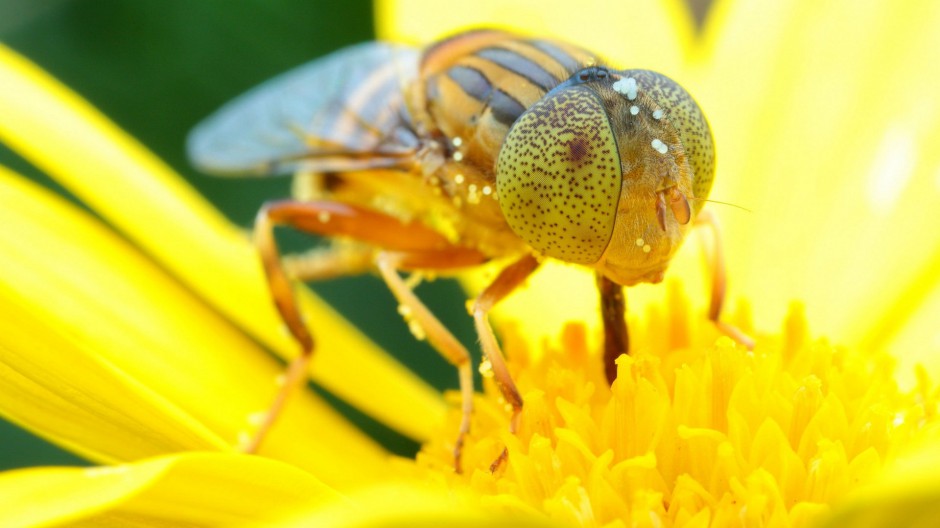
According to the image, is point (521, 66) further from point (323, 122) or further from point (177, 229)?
point (177, 229)

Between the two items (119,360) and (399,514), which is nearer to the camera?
(399,514)

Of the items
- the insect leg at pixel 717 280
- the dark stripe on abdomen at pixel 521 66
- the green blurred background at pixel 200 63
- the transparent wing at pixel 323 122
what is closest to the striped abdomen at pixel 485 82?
the dark stripe on abdomen at pixel 521 66

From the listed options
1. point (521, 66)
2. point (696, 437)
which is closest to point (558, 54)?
point (521, 66)

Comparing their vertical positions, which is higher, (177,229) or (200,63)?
(200,63)

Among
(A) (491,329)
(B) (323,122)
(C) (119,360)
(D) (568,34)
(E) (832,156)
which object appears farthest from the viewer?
(D) (568,34)

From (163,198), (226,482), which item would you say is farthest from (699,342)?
(163,198)

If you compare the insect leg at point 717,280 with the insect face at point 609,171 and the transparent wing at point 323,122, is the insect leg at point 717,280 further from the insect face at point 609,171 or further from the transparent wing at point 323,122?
the transparent wing at point 323,122
